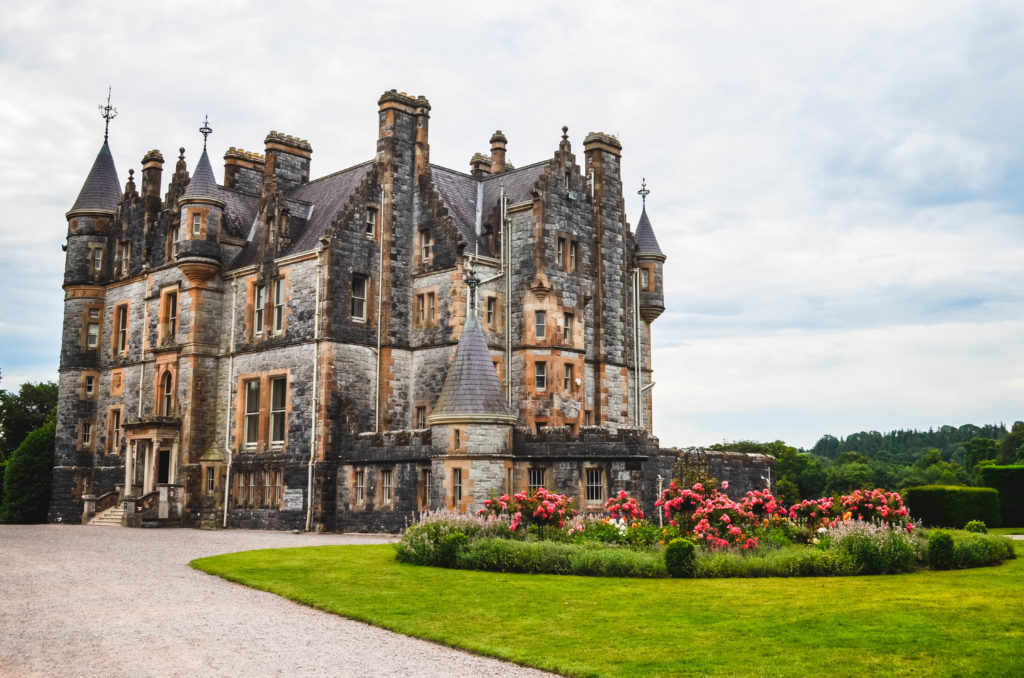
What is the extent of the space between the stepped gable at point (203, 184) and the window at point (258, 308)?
15.2 ft

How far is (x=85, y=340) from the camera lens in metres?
47.4

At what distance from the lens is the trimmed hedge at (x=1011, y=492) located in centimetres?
3994

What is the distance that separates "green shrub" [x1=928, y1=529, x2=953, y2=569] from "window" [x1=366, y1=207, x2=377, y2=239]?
23816 mm

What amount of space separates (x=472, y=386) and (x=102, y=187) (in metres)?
29.4

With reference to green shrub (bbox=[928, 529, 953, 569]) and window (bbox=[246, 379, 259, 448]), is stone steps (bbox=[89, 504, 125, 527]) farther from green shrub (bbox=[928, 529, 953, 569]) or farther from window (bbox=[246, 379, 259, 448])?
green shrub (bbox=[928, 529, 953, 569])

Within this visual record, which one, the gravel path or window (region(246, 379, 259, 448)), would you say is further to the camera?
window (region(246, 379, 259, 448))

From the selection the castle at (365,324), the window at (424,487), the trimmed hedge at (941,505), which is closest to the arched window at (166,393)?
the castle at (365,324)

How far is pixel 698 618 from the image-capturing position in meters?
14.1

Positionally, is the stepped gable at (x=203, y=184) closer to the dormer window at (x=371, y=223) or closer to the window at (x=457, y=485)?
the dormer window at (x=371, y=223)

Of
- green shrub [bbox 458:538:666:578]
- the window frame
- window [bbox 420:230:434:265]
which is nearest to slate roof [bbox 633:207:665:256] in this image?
window [bbox 420:230:434:265]

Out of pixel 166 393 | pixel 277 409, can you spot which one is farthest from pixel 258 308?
pixel 166 393

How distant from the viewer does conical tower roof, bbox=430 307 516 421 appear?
28297mm

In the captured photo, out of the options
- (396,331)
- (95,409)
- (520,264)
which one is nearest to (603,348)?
(520,264)

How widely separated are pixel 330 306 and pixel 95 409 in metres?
18.5
